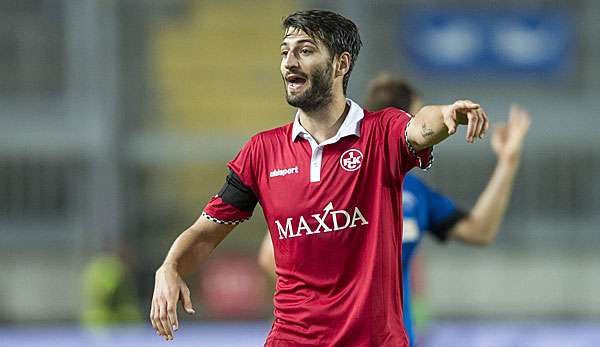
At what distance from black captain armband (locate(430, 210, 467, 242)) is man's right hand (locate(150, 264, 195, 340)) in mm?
2107

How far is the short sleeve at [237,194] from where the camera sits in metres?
4.87

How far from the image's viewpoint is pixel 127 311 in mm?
16250

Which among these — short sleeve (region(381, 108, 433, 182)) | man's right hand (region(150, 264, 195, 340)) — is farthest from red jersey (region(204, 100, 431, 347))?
man's right hand (region(150, 264, 195, 340))

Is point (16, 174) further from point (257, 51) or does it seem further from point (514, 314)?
point (514, 314)

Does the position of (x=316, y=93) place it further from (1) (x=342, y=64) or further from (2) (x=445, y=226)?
(2) (x=445, y=226)

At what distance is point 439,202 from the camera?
21.5 feet

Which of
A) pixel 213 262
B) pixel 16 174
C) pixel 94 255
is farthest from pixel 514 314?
pixel 16 174

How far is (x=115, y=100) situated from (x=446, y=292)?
20.4ft

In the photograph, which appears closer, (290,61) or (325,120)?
(290,61)

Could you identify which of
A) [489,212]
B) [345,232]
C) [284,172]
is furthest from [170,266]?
[489,212]

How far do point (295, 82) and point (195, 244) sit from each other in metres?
0.75

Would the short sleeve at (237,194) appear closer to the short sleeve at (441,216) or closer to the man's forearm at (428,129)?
the man's forearm at (428,129)

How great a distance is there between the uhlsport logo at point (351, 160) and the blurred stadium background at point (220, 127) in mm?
15482

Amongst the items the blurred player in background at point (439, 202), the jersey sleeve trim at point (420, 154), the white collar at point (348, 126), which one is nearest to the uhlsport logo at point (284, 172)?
the white collar at point (348, 126)
